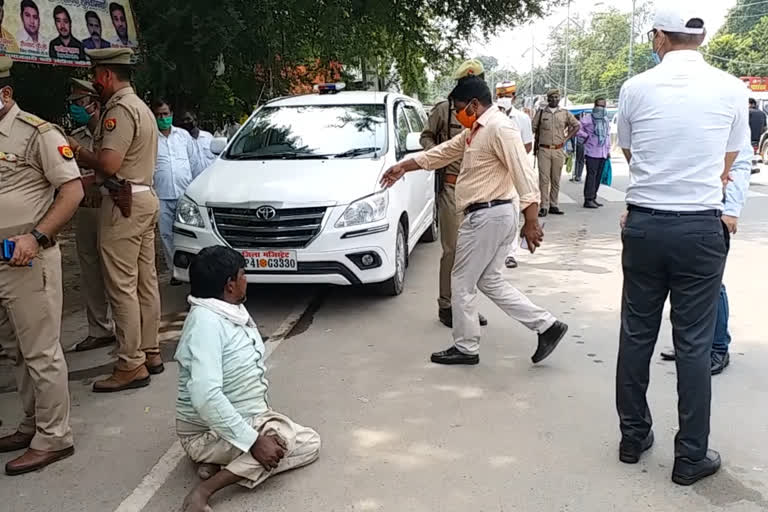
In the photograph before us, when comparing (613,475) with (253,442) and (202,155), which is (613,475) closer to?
(253,442)

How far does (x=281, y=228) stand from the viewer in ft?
18.9

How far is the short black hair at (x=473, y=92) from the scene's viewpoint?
4.48 m

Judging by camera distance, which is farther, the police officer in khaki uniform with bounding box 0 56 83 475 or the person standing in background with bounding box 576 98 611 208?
the person standing in background with bounding box 576 98 611 208

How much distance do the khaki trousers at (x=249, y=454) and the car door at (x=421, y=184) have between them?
4.18m

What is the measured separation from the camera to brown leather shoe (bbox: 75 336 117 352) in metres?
5.28

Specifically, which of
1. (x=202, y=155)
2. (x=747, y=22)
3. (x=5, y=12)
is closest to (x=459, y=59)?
(x=202, y=155)

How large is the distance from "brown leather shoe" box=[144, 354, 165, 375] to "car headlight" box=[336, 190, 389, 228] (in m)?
1.78

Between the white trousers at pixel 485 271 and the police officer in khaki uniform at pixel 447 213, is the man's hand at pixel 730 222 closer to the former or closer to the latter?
the white trousers at pixel 485 271

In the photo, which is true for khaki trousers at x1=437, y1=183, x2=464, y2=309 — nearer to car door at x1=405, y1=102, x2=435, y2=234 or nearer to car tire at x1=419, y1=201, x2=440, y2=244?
car door at x1=405, y1=102, x2=435, y2=234

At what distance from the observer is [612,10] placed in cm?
9200

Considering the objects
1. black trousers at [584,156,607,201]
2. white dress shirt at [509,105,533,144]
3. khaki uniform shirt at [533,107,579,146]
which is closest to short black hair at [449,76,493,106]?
white dress shirt at [509,105,533,144]

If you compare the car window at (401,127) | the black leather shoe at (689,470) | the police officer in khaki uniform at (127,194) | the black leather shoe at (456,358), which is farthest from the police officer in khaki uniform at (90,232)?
the black leather shoe at (689,470)

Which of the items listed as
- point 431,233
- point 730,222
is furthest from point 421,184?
point 730,222

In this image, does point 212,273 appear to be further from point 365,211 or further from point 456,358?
point 365,211
